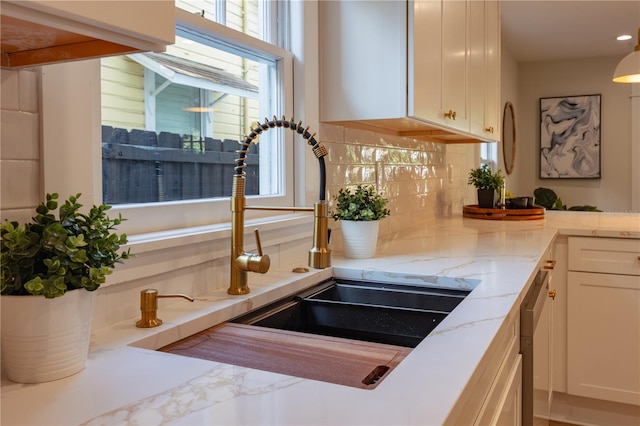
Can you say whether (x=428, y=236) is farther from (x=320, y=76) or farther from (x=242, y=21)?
(x=242, y=21)

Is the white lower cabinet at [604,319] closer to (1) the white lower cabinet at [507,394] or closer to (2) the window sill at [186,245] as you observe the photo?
(1) the white lower cabinet at [507,394]

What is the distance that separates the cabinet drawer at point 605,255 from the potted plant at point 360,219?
4.16ft

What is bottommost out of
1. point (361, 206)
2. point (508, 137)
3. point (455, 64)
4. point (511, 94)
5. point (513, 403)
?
point (513, 403)

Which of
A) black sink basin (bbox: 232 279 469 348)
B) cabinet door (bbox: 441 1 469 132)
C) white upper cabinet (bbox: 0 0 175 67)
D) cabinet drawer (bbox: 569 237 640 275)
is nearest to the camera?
white upper cabinet (bbox: 0 0 175 67)

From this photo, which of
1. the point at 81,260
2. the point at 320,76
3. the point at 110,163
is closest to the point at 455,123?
the point at 320,76

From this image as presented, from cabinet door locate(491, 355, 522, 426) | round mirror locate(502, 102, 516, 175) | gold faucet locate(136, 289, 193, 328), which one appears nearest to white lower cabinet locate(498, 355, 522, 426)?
cabinet door locate(491, 355, 522, 426)

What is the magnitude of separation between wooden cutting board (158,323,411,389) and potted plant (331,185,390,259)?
726mm

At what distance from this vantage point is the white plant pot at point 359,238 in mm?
1796

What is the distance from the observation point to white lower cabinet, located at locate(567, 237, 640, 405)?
2.50 metres

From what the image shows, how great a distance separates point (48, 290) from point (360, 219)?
3.82 feet

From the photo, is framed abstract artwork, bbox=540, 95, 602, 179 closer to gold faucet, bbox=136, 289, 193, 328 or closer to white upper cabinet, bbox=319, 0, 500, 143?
white upper cabinet, bbox=319, 0, 500, 143

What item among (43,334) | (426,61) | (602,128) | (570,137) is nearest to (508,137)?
(570,137)

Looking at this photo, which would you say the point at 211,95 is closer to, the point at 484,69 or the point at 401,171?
the point at 401,171

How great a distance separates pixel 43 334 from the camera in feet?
2.45
